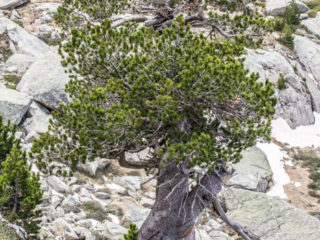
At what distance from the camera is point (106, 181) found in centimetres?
1295

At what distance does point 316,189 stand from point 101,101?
15429 millimetres

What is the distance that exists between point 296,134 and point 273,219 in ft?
34.6

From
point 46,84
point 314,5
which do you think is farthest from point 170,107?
point 314,5

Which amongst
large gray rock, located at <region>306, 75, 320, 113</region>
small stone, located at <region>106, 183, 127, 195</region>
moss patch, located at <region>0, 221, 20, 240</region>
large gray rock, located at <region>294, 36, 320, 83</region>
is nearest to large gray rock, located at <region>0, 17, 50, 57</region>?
small stone, located at <region>106, 183, 127, 195</region>

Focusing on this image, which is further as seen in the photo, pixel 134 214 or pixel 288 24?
pixel 288 24

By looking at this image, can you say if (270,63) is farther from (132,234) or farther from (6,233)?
(6,233)

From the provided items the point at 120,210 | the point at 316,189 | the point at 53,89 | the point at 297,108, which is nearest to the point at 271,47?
the point at 297,108

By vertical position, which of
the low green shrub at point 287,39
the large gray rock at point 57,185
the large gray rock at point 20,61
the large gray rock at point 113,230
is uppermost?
the low green shrub at point 287,39

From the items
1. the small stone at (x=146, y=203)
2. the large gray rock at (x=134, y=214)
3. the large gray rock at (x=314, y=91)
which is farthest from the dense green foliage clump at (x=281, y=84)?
the large gray rock at (x=134, y=214)

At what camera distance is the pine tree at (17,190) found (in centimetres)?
684

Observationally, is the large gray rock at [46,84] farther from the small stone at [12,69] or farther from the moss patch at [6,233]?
the moss patch at [6,233]

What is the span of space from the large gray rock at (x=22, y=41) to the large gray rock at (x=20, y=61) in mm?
1470

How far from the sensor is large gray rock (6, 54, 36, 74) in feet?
59.5

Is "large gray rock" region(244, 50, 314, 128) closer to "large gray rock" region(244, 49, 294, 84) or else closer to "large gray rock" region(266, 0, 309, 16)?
"large gray rock" region(244, 49, 294, 84)
